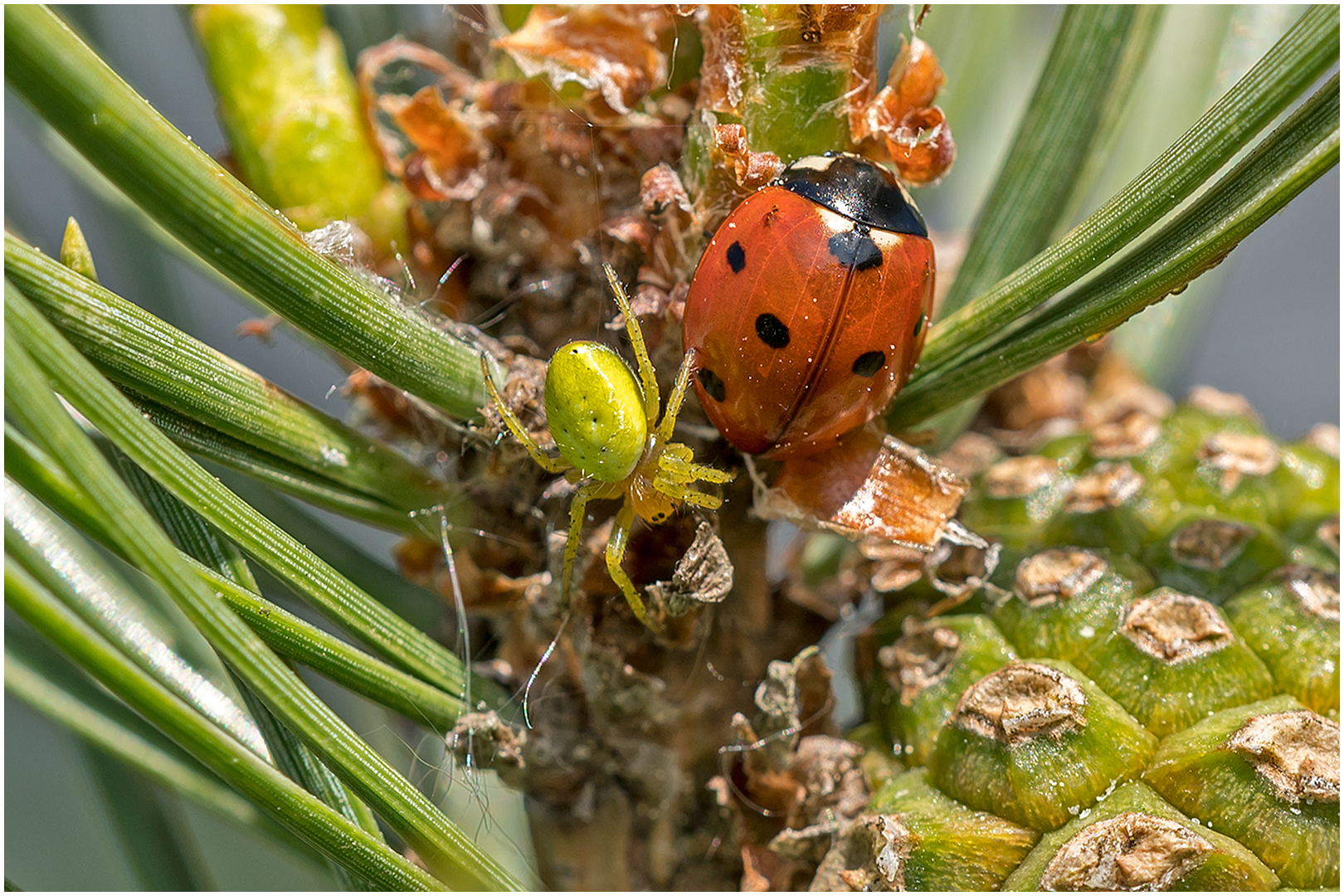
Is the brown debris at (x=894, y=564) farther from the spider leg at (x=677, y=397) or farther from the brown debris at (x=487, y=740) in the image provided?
the brown debris at (x=487, y=740)

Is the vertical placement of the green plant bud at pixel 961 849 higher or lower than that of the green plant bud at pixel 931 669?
lower

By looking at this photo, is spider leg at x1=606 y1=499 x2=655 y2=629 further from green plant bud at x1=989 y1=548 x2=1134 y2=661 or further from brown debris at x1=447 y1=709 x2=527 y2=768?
green plant bud at x1=989 y1=548 x2=1134 y2=661

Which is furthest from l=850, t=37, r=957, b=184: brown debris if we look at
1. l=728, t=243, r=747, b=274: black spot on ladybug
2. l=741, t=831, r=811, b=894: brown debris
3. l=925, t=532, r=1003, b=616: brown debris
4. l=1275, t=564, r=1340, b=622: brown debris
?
l=741, t=831, r=811, b=894: brown debris

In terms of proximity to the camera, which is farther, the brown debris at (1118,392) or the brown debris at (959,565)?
the brown debris at (1118,392)

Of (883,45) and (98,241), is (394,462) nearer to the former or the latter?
(98,241)

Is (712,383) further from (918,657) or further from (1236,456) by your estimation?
(1236,456)

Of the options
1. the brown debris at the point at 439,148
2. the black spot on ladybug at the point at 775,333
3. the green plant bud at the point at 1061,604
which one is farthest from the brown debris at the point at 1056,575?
the brown debris at the point at 439,148

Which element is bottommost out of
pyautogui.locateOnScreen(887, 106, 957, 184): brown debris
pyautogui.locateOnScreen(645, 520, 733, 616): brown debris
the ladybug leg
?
pyautogui.locateOnScreen(645, 520, 733, 616): brown debris
